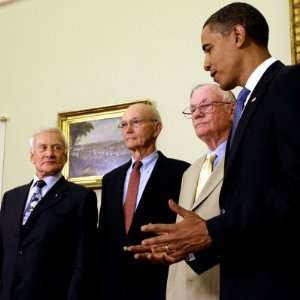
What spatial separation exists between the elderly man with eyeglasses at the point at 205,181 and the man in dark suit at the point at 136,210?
24cm

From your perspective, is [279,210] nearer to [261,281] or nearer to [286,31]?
[261,281]

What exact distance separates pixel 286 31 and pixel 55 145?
1743 mm

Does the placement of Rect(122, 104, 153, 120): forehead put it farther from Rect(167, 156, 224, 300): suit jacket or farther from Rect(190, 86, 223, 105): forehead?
Rect(167, 156, 224, 300): suit jacket

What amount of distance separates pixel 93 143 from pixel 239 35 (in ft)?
9.31

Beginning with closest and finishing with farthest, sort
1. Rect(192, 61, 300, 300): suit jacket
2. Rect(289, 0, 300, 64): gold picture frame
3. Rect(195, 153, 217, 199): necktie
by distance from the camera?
Rect(192, 61, 300, 300): suit jacket < Rect(195, 153, 217, 199): necktie < Rect(289, 0, 300, 64): gold picture frame

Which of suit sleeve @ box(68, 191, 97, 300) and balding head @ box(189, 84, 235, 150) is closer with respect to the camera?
balding head @ box(189, 84, 235, 150)

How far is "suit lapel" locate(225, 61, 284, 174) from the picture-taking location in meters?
1.55

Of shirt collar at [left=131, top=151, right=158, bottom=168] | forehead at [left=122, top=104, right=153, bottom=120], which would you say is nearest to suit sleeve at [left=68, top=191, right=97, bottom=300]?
shirt collar at [left=131, top=151, right=158, bottom=168]

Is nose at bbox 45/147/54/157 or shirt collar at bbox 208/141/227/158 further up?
nose at bbox 45/147/54/157

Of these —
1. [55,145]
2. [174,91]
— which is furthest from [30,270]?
[174,91]

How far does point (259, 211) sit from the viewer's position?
1.45 m

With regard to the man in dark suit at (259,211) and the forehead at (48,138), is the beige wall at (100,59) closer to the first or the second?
the forehead at (48,138)

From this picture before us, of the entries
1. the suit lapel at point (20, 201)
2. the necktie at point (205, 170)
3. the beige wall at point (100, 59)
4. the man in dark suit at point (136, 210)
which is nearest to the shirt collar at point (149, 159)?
the man in dark suit at point (136, 210)

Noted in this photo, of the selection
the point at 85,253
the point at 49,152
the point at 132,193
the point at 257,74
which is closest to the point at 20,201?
the point at 49,152
